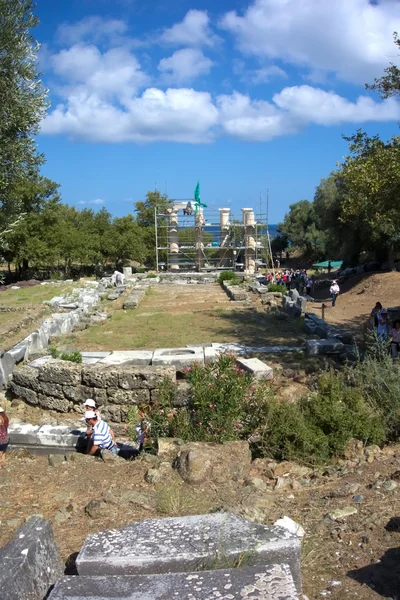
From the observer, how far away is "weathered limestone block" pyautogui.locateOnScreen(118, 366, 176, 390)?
9445 millimetres

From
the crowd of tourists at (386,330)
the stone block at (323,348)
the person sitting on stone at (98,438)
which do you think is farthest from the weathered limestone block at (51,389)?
the crowd of tourists at (386,330)

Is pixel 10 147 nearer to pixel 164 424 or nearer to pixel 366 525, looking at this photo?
pixel 164 424

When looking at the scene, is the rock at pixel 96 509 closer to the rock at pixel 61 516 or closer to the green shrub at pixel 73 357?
the rock at pixel 61 516

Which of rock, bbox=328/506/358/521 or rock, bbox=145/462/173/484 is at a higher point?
rock, bbox=145/462/173/484

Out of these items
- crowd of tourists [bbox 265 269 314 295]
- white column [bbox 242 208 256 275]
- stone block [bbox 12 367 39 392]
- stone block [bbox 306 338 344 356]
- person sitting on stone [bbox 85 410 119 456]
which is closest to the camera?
person sitting on stone [bbox 85 410 119 456]

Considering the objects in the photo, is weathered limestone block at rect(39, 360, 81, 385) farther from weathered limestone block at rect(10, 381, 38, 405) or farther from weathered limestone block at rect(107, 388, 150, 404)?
weathered limestone block at rect(107, 388, 150, 404)

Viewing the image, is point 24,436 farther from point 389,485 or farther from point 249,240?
point 249,240

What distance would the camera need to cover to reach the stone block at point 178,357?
11.1 metres

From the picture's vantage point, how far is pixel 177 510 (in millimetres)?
5062

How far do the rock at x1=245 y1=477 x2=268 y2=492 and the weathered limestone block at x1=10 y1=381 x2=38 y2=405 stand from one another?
18.7 ft

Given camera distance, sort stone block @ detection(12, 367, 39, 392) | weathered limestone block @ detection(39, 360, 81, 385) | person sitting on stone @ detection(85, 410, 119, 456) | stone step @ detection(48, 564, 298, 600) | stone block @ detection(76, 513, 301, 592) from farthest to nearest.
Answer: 1. stone block @ detection(12, 367, 39, 392)
2. weathered limestone block @ detection(39, 360, 81, 385)
3. person sitting on stone @ detection(85, 410, 119, 456)
4. stone block @ detection(76, 513, 301, 592)
5. stone step @ detection(48, 564, 298, 600)

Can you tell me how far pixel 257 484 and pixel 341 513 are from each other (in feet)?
3.75

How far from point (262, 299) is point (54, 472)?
18.6m

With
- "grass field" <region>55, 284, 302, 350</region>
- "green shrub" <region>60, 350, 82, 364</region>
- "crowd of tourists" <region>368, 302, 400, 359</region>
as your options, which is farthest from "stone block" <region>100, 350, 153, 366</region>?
"crowd of tourists" <region>368, 302, 400, 359</region>
